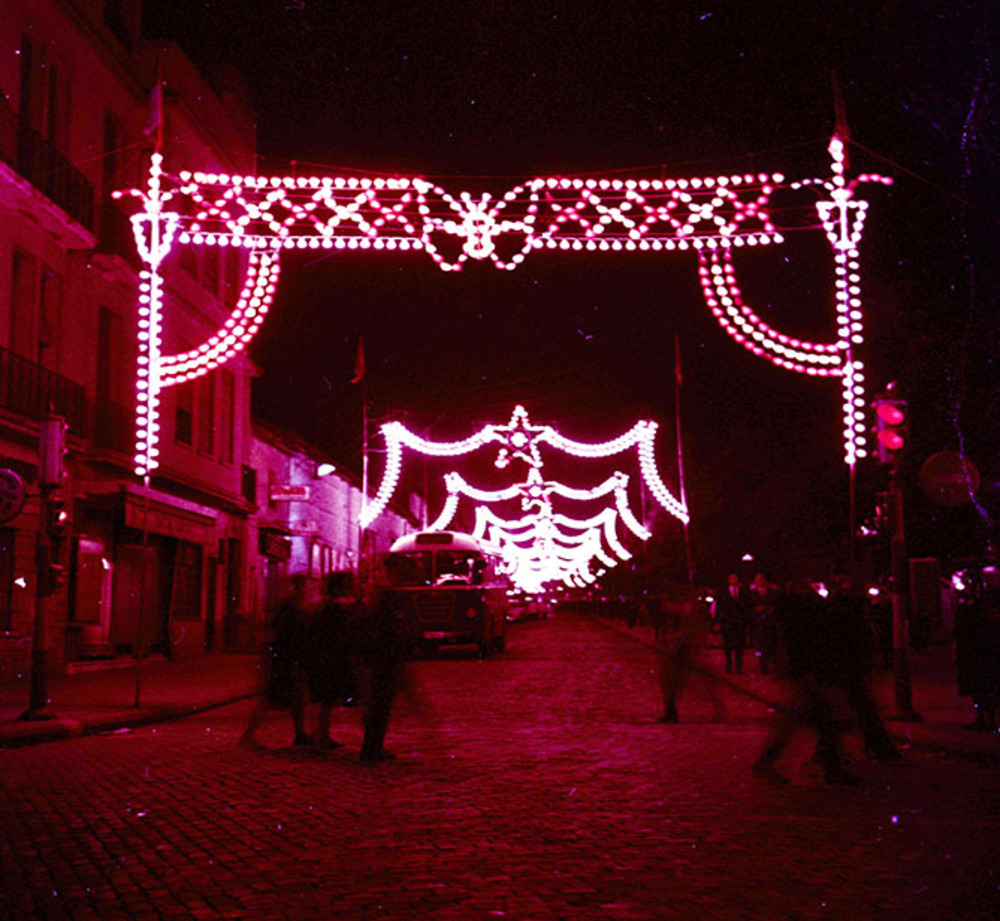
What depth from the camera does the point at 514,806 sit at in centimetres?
842

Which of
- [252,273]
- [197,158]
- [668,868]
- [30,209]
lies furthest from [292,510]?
[668,868]

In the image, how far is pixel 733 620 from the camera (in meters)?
22.5

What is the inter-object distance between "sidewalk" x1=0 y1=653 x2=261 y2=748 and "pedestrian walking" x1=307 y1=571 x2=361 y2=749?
3.38 meters

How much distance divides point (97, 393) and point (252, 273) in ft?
26.1

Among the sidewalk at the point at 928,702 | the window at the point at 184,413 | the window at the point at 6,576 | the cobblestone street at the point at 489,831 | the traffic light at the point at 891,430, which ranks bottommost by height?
the cobblestone street at the point at 489,831

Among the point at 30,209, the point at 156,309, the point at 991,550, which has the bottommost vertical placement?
the point at 991,550

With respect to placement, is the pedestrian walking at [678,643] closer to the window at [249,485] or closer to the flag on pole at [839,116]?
the flag on pole at [839,116]

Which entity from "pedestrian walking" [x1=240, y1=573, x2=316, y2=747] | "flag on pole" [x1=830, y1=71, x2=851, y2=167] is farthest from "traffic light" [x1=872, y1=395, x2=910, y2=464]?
"pedestrian walking" [x1=240, y1=573, x2=316, y2=747]

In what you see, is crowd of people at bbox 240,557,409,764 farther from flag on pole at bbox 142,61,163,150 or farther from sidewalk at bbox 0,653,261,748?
flag on pole at bbox 142,61,163,150

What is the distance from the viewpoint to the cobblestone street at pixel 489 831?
575 cm

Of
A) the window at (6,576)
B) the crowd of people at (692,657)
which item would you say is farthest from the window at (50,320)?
the crowd of people at (692,657)

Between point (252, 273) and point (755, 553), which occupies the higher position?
point (252, 273)

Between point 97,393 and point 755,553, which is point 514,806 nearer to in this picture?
point 97,393

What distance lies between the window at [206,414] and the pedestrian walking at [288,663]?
63.1 ft
